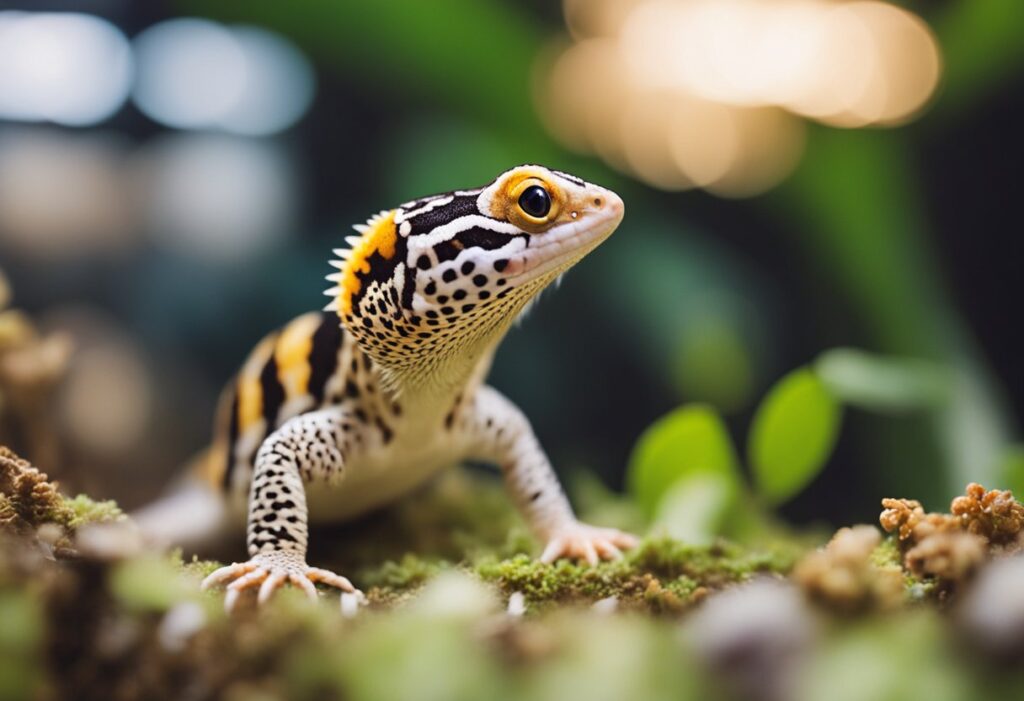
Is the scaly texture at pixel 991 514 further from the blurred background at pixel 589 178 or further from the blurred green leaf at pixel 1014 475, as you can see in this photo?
the blurred background at pixel 589 178

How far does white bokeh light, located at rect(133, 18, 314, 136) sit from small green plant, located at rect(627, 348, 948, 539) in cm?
294

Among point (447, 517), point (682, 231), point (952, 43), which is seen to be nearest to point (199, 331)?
point (447, 517)

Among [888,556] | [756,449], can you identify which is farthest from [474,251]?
[756,449]

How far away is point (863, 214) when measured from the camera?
14.7 ft

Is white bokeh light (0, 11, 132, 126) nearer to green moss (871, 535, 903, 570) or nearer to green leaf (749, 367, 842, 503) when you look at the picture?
green leaf (749, 367, 842, 503)

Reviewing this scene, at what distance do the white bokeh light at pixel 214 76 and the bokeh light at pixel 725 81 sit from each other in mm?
1498

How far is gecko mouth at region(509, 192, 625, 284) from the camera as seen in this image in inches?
80.4

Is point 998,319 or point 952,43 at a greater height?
point 952,43

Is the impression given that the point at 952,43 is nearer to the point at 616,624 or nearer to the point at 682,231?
the point at 682,231

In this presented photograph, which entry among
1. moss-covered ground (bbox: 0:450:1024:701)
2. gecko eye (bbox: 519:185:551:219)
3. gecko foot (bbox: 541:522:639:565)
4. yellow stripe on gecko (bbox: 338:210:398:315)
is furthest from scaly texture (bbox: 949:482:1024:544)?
yellow stripe on gecko (bbox: 338:210:398:315)

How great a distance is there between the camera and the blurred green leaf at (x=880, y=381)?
2848 millimetres

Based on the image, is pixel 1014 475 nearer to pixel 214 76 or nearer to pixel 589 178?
pixel 589 178

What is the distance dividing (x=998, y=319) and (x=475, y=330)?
3535mm

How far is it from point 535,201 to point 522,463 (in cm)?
95
